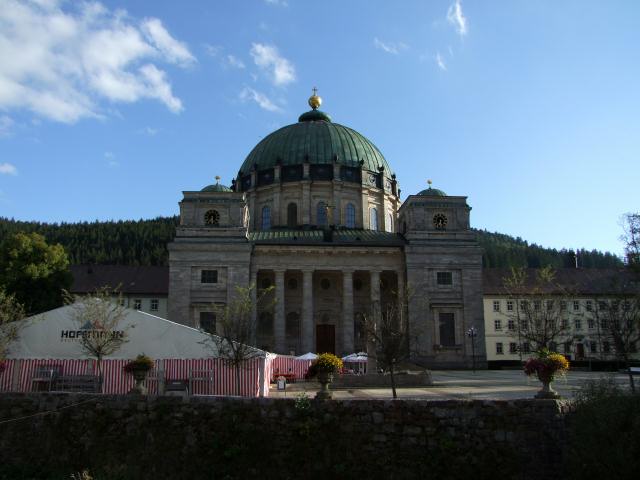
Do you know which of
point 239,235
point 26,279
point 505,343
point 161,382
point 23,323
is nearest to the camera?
point 161,382

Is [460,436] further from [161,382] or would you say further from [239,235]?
[239,235]

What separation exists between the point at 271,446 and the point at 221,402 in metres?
1.78

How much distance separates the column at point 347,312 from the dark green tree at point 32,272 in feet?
79.9

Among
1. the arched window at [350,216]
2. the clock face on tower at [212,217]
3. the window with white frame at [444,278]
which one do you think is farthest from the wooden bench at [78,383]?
the arched window at [350,216]

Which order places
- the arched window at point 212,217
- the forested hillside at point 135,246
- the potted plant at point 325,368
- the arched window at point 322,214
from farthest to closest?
the forested hillside at point 135,246 → the arched window at point 322,214 → the arched window at point 212,217 → the potted plant at point 325,368

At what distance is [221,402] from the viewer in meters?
15.7

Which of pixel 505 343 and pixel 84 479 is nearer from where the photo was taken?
pixel 84 479

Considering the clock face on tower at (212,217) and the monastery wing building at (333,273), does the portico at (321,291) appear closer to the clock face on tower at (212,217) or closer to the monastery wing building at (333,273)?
the monastery wing building at (333,273)

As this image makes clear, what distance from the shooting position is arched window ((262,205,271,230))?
63.4 m

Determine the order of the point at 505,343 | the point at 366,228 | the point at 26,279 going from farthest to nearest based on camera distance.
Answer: the point at 505,343
the point at 366,228
the point at 26,279

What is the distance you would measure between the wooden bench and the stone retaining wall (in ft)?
19.1

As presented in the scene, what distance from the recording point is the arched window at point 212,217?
55.0 metres

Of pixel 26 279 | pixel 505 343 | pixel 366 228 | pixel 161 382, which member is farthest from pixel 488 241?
pixel 161 382

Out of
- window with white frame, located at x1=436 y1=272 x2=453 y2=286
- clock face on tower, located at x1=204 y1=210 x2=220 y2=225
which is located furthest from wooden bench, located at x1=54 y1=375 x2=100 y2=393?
window with white frame, located at x1=436 y1=272 x2=453 y2=286
